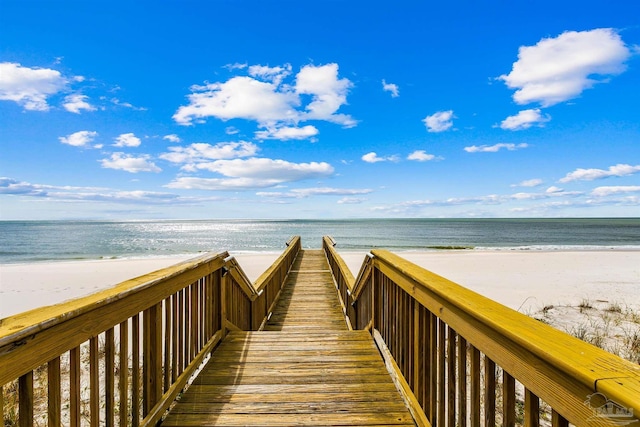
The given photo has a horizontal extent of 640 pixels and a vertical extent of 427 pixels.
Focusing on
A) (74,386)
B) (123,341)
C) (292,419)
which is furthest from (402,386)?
(74,386)

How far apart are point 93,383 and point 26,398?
1.64 feet

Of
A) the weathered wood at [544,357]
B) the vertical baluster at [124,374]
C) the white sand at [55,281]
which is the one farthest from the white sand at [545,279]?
the white sand at [55,281]

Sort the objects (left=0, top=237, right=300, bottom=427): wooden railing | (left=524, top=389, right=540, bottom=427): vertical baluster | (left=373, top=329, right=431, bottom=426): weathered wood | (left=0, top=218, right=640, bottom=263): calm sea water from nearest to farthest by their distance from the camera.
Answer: (left=524, top=389, right=540, bottom=427): vertical baluster < (left=0, top=237, right=300, bottom=427): wooden railing < (left=373, top=329, right=431, bottom=426): weathered wood < (left=0, top=218, right=640, bottom=263): calm sea water

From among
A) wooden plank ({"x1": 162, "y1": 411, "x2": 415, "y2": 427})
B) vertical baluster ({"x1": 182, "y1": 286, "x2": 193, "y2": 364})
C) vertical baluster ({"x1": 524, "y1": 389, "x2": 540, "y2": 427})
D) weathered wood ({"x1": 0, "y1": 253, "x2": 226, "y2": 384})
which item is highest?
weathered wood ({"x1": 0, "y1": 253, "x2": 226, "y2": 384})

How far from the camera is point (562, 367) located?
961 millimetres

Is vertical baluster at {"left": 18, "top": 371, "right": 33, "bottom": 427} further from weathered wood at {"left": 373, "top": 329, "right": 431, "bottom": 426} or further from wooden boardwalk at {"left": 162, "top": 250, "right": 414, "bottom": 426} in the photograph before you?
weathered wood at {"left": 373, "top": 329, "right": 431, "bottom": 426}

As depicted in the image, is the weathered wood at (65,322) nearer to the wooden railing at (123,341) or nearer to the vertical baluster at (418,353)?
the wooden railing at (123,341)

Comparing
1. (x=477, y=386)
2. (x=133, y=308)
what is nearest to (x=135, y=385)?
(x=133, y=308)

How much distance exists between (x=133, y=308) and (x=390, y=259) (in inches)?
78.2

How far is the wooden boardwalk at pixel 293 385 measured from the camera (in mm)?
2439

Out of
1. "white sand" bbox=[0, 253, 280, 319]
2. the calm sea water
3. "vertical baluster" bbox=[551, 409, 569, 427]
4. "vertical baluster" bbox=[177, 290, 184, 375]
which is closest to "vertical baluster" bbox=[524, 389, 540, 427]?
"vertical baluster" bbox=[551, 409, 569, 427]

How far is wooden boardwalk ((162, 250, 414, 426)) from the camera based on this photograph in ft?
8.00

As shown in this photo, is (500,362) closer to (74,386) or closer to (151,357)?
(74,386)

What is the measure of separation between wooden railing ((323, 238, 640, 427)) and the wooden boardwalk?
1.16 ft
